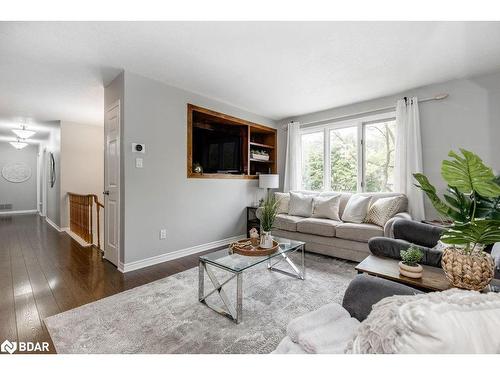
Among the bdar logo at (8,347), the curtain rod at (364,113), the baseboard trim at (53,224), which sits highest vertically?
the curtain rod at (364,113)

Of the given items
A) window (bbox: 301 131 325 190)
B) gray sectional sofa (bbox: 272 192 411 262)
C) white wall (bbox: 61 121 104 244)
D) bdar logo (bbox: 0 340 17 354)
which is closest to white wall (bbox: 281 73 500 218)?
gray sectional sofa (bbox: 272 192 411 262)

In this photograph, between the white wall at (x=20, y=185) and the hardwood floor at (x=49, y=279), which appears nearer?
the hardwood floor at (x=49, y=279)

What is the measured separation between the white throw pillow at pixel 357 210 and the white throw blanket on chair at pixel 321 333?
2499 mm

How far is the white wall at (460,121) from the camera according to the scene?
2857 mm

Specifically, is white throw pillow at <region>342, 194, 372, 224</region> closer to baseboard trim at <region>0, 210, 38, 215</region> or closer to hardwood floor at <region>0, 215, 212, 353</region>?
hardwood floor at <region>0, 215, 212, 353</region>

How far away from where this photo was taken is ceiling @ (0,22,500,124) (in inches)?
79.4

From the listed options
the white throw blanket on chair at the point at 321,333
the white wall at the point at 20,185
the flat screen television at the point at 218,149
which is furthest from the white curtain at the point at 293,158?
the white wall at the point at 20,185

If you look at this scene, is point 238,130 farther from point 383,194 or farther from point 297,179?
point 383,194

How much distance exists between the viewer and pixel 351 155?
13.5 feet

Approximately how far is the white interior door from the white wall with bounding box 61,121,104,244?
279cm

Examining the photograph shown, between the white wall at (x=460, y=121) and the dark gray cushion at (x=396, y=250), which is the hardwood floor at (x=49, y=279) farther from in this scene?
the white wall at (x=460, y=121)

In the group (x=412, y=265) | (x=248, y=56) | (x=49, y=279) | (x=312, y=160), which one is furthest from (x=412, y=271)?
(x=49, y=279)

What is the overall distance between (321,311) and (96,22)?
102 inches
